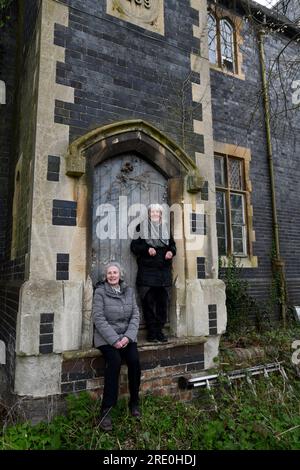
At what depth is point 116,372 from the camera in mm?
3496

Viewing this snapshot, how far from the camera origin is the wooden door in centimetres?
439

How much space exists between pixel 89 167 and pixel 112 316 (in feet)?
5.88

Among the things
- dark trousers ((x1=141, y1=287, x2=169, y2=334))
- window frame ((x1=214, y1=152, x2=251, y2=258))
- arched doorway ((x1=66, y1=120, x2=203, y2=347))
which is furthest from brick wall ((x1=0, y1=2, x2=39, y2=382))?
window frame ((x1=214, y1=152, x2=251, y2=258))

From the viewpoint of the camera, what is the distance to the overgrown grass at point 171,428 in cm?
320

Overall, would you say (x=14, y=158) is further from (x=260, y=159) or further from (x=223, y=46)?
(x=223, y=46)

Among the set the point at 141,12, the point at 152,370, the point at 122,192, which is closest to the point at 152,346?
the point at 152,370

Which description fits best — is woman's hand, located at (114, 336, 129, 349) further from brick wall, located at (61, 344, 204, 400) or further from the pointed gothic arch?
the pointed gothic arch

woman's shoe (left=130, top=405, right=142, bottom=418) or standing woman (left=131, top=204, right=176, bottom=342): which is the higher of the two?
standing woman (left=131, top=204, right=176, bottom=342)

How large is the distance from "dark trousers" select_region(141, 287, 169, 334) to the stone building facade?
0.21 meters

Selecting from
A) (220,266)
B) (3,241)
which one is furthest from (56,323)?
(220,266)

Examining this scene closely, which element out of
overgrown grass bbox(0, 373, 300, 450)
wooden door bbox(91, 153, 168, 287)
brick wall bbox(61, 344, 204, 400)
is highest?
wooden door bbox(91, 153, 168, 287)

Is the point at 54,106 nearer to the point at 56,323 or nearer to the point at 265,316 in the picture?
the point at 56,323

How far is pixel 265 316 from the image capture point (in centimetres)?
699

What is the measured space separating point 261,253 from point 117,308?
4.55 m
